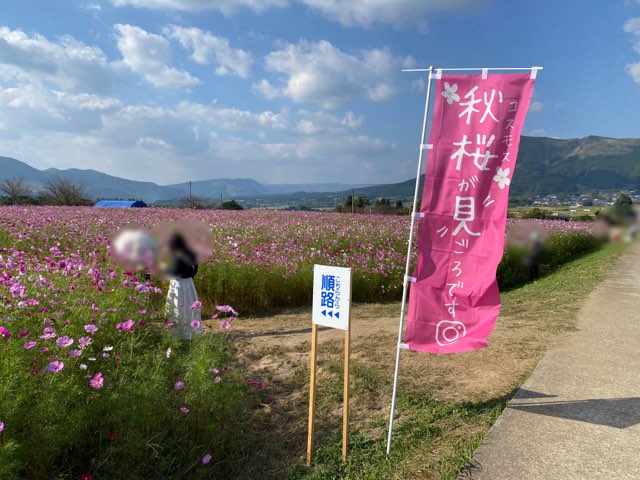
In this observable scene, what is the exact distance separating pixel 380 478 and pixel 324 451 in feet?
1.94

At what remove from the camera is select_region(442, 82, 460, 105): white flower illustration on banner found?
321cm

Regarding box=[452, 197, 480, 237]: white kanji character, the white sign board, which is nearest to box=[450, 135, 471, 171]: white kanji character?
box=[452, 197, 480, 237]: white kanji character

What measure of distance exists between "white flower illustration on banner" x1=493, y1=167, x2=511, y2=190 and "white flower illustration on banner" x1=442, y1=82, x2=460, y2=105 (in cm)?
61

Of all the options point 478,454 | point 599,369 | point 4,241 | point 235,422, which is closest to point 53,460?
point 235,422

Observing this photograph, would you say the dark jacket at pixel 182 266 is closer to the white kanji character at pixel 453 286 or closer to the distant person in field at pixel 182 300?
the distant person in field at pixel 182 300

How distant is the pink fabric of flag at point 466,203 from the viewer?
3098mm

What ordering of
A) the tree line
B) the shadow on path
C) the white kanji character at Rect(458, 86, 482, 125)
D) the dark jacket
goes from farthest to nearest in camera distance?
the tree line, the dark jacket, the shadow on path, the white kanji character at Rect(458, 86, 482, 125)

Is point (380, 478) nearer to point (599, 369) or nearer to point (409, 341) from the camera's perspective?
point (409, 341)

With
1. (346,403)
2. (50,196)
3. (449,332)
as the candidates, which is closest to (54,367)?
(346,403)

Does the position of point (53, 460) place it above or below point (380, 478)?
above

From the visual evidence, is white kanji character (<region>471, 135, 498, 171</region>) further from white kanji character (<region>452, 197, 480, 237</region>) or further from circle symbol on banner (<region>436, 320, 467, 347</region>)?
circle symbol on banner (<region>436, 320, 467, 347</region>)

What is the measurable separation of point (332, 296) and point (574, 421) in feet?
7.57

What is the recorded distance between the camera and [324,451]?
11.4ft

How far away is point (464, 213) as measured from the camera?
3.22 m
